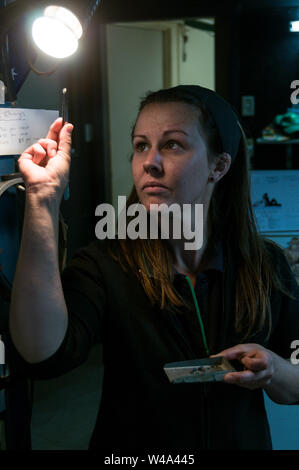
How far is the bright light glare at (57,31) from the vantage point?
0.91 meters

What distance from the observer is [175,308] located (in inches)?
41.2

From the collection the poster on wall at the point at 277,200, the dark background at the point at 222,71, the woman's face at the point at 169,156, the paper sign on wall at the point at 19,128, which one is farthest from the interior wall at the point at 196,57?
the woman's face at the point at 169,156

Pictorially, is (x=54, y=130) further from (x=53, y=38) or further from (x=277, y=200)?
(x=277, y=200)

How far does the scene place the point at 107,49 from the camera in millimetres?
3496

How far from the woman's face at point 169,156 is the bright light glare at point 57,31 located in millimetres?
229

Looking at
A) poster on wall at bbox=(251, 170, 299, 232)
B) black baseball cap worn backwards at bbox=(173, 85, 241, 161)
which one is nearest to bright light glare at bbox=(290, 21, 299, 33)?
poster on wall at bbox=(251, 170, 299, 232)

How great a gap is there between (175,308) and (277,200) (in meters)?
0.92

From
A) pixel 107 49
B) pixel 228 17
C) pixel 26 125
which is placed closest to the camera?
pixel 26 125

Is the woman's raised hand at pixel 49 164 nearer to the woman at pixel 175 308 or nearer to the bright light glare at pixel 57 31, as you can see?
the woman at pixel 175 308

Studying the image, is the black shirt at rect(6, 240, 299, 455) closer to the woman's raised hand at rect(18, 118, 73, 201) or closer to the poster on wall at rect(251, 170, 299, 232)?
the woman's raised hand at rect(18, 118, 73, 201)

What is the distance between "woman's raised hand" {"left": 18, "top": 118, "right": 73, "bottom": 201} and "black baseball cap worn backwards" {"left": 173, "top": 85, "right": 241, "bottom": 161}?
0.32 meters

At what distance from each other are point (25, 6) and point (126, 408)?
3.05ft
